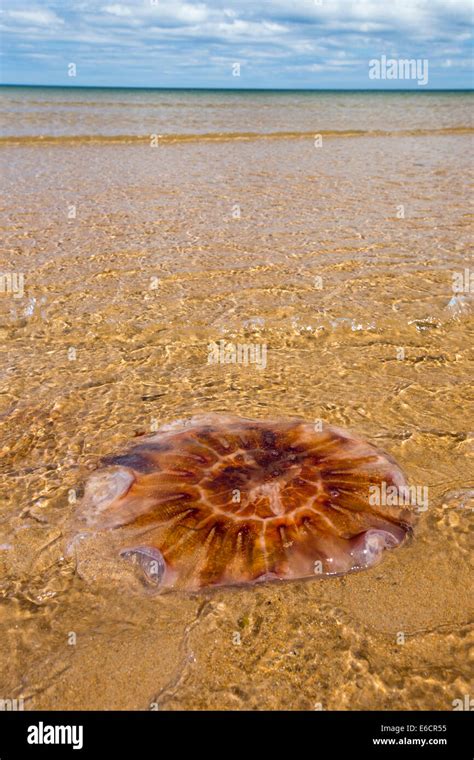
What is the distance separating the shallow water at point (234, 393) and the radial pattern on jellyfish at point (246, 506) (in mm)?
126

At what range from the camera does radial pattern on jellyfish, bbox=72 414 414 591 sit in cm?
325

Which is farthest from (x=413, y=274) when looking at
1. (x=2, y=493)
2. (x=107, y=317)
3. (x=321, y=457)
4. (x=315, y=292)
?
(x=2, y=493)

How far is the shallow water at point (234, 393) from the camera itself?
2.79m

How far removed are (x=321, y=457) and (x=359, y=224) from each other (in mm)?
6663

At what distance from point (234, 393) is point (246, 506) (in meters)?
1.73

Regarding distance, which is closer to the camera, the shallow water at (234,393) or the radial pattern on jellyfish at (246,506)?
the shallow water at (234,393)

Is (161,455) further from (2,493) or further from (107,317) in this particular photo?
(107,317)

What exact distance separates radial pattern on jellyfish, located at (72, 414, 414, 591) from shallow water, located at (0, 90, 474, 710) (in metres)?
0.13

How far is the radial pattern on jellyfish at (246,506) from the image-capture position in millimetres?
3246

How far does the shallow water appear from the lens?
279cm

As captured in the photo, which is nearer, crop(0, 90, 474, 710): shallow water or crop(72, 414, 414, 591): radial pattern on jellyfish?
crop(0, 90, 474, 710): shallow water

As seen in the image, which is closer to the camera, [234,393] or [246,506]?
[246,506]

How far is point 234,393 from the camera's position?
16.6 ft

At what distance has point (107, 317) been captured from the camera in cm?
645
